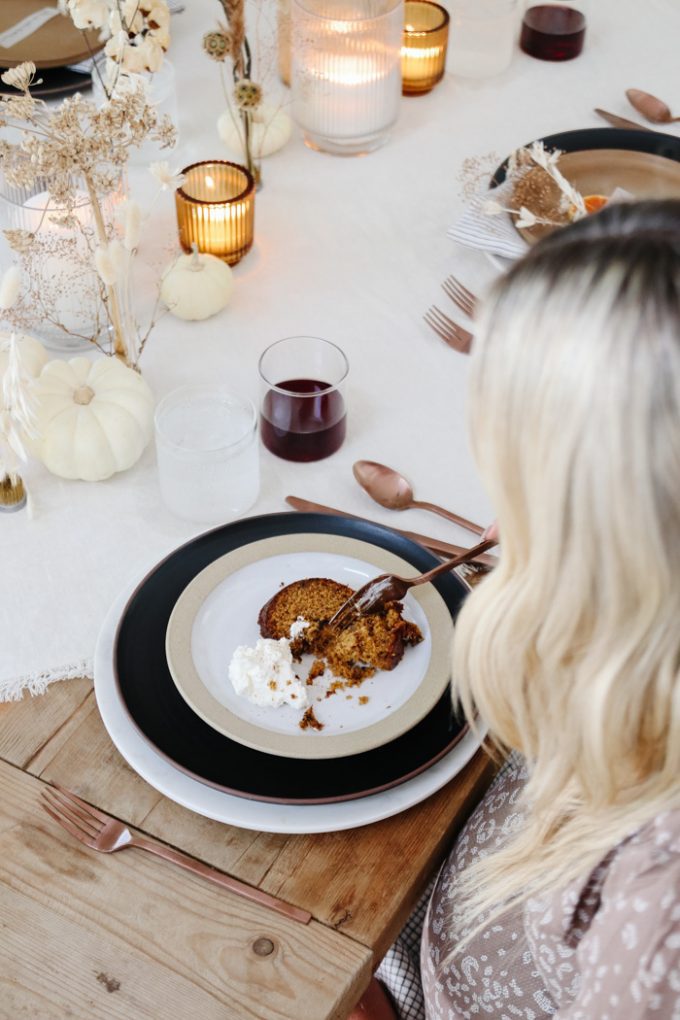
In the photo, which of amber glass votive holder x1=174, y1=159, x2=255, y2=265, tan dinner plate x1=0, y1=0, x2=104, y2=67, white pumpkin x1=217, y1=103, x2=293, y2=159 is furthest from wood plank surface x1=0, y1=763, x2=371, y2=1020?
tan dinner plate x1=0, y1=0, x2=104, y2=67

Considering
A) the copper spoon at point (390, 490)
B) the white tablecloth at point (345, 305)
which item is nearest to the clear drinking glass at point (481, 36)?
the white tablecloth at point (345, 305)

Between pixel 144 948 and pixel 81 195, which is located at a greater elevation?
pixel 81 195

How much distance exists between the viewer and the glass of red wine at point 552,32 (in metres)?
1.82

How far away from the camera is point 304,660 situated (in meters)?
0.94

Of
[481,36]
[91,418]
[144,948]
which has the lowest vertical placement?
[144,948]

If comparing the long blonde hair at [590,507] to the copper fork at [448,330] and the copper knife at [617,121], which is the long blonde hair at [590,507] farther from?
the copper knife at [617,121]

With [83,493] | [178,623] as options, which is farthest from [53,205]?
[178,623]

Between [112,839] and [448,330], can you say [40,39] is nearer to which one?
[448,330]

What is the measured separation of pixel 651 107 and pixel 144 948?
4.82ft

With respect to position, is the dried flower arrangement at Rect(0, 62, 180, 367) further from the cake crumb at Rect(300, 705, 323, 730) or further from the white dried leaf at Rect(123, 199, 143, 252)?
the cake crumb at Rect(300, 705, 323, 730)

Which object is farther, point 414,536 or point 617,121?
point 617,121

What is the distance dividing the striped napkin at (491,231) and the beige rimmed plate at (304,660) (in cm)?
55

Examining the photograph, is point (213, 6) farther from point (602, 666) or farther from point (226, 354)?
point (602, 666)

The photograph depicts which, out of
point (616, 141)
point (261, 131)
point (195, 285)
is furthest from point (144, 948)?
point (616, 141)
